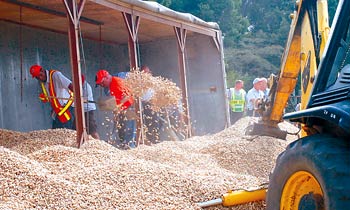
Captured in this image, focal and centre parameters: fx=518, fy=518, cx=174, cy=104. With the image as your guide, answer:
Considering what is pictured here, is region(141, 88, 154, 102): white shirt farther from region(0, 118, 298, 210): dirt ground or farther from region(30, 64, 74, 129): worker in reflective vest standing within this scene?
region(0, 118, 298, 210): dirt ground

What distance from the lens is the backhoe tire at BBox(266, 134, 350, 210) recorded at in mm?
3016

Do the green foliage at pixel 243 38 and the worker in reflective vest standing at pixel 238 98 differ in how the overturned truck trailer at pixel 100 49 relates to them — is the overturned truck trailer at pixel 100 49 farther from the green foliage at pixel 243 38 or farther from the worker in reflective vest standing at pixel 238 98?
the green foliage at pixel 243 38

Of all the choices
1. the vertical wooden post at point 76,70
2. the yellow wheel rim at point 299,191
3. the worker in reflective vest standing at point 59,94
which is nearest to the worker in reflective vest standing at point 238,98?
the worker in reflective vest standing at point 59,94

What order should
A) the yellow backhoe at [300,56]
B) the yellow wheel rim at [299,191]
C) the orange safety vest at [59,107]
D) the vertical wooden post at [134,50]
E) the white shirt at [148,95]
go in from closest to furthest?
the yellow wheel rim at [299,191] < the yellow backhoe at [300,56] < the white shirt at [148,95] < the vertical wooden post at [134,50] < the orange safety vest at [59,107]

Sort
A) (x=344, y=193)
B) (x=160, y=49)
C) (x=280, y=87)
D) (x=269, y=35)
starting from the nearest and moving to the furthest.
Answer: (x=344, y=193), (x=280, y=87), (x=160, y=49), (x=269, y=35)

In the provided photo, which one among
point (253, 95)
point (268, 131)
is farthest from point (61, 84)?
point (253, 95)

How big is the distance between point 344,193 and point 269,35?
26.7 meters

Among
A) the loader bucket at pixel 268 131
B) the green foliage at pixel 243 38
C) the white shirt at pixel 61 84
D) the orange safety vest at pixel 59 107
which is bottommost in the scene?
the loader bucket at pixel 268 131

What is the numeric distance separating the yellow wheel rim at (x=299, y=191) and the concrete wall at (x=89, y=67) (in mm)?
8388

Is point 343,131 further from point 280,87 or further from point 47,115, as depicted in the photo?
point 47,115

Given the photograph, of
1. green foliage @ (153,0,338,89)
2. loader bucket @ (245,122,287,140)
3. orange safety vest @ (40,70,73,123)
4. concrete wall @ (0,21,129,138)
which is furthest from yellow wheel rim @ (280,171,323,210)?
green foliage @ (153,0,338,89)

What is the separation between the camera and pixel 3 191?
4.88 metres

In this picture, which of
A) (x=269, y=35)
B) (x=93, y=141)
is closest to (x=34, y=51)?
(x=93, y=141)

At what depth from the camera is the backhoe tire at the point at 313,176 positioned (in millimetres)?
3016
